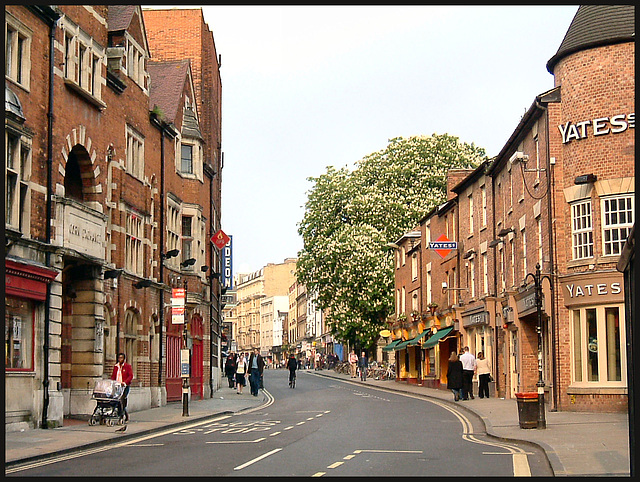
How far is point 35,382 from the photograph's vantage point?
902 inches

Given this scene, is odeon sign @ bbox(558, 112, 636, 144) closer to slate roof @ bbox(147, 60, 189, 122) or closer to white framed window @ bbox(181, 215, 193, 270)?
slate roof @ bbox(147, 60, 189, 122)

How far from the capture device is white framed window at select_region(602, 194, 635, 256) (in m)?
26.0

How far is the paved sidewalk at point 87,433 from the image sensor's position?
17.3m

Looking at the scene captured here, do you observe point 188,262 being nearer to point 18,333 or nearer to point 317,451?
point 18,333

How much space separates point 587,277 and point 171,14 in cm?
2939

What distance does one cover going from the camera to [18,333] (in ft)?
73.0

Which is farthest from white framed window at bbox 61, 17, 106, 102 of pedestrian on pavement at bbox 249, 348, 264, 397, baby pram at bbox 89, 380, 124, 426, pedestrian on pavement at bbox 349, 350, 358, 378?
pedestrian on pavement at bbox 349, 350, 358, 378

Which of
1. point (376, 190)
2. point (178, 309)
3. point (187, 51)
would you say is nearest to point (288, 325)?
point (376, 190)

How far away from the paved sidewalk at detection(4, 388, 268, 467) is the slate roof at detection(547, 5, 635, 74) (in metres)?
15.2

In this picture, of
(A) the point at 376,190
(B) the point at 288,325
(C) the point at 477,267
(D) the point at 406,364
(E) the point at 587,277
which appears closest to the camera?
(E) the point at 587,277

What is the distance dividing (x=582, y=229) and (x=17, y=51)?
15.8 m

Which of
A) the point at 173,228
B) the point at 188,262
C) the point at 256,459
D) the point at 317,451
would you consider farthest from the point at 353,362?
the point at 256,459

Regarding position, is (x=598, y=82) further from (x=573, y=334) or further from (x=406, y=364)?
(x=406, y=364)

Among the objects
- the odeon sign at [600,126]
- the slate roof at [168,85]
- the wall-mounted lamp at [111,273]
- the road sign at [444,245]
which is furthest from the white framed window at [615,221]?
the slate roof at [168,85]
